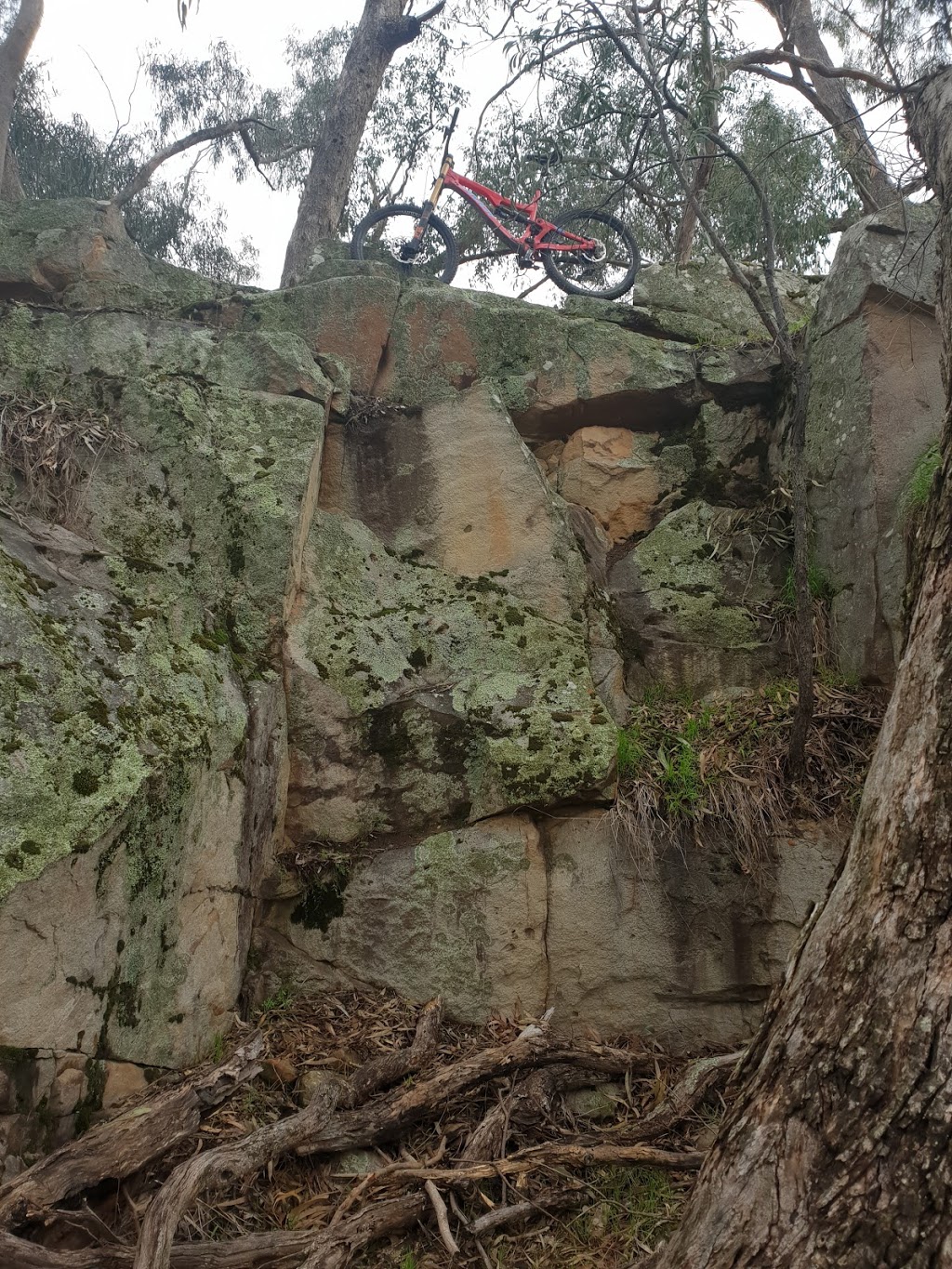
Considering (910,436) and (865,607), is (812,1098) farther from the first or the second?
(910,436)

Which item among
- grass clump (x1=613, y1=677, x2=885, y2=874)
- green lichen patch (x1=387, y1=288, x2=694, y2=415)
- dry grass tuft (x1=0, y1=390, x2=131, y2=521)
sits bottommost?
grass clump (x1=613, y1=677, x2=885, y2=874)

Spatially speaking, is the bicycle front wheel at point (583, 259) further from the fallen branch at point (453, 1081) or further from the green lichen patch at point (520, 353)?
the fallen branch at point (453, 1081)

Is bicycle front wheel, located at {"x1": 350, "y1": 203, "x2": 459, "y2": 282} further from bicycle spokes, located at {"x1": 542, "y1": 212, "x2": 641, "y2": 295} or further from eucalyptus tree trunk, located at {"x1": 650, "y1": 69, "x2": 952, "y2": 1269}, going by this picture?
eucalyptus tree trunk, located at {"x1": 650, "y1": 69, "x2": 952, "y2": 1269}

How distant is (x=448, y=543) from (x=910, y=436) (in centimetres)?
274

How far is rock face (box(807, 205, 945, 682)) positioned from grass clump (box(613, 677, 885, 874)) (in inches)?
16.5

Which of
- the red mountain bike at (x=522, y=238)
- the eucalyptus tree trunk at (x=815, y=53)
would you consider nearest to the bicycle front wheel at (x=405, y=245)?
the red mountain bike at (x=522, y=238)

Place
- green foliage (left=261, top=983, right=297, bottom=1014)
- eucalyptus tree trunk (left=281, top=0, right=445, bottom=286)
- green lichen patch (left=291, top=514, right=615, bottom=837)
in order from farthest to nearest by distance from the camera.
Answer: eucalyptus tree trunk (left=281, top=0, right=445, bottom=286) → green lichen patch (left=291, top=514, right=615, bottom=837) → green foliage (left=261, top=983, right=297, bottom=1014)

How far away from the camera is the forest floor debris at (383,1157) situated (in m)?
3.08

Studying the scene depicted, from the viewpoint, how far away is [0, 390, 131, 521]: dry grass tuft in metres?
4.86

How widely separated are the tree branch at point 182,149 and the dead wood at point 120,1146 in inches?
443

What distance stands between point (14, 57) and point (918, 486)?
36.6 feet

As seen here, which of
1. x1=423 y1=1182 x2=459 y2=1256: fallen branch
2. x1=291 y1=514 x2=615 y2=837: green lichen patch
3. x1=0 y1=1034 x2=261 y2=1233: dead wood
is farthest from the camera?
x1=291 y1=514 x2=615 y2=837: green lichen patch

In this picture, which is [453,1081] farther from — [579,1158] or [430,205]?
[430,205]

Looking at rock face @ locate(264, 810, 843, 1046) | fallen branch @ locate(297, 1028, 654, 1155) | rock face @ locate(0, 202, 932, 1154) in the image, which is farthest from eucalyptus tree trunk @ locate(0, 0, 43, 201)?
fallen branch @ locate(297, 1028, 654, 1155)
